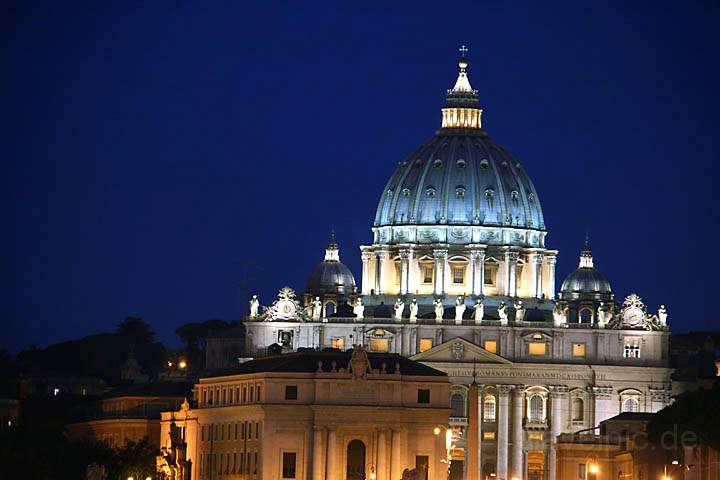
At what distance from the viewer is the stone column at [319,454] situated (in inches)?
6919

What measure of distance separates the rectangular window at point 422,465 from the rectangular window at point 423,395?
4482 millimetres

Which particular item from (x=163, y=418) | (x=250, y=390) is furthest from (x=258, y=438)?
(x=163, y=418)

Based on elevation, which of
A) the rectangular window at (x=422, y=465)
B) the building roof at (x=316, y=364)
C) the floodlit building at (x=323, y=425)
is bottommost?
the rectangular window at (x=422, y=465)

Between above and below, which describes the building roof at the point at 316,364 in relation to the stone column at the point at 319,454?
above

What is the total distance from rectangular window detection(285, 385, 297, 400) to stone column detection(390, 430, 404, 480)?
600cm

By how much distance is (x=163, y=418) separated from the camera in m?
191

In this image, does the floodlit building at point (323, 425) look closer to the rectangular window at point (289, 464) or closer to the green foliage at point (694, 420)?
the rectangular window at point (289, 464)

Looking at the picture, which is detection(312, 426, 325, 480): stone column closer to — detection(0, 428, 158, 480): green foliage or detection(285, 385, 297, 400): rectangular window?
detection(285, 385, 297, 400): rectangular window

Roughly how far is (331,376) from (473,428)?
23293 mm

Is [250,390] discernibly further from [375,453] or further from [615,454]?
[615,454]

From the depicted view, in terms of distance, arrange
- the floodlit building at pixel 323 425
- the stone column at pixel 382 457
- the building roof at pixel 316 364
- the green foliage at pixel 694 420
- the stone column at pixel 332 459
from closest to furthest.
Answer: the green foliage at pixel 694 420 → the stone column at pixel 382 457 → the floodlit building at pixel 323 425 → the stone column at pixel 332 459 → the building roof at pixel 316 364

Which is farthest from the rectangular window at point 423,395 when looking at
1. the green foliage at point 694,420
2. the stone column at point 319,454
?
the green foliage at point 694,420

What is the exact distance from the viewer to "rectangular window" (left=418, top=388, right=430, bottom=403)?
17970cm

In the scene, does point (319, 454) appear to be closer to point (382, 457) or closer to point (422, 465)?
point (382, 457)
